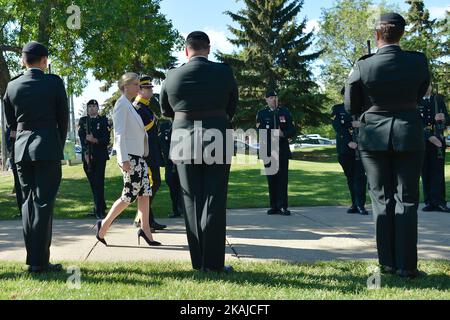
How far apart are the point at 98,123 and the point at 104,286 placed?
555 cm

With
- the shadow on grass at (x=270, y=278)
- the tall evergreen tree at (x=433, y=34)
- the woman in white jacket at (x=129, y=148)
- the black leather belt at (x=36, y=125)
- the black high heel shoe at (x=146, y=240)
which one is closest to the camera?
the shadow on grass at (x=270, y=278)

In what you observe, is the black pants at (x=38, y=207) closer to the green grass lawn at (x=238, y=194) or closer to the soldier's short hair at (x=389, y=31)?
the soldier's short hair at (x=389, y=31)

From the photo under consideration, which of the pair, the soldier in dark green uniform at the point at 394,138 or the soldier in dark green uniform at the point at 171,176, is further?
the soldier in dark green uniform at the point at 171,176

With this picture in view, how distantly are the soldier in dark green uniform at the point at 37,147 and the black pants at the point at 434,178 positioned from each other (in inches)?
263

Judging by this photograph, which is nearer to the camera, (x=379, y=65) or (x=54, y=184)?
(x=379, y=65)

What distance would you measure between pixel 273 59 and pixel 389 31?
30.2 meters

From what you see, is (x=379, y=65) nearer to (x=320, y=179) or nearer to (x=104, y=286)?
(x=104, y=286)

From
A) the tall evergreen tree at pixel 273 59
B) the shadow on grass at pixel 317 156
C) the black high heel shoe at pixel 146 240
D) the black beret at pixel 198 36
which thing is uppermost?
the tall evergreen tree at pixel 273 59

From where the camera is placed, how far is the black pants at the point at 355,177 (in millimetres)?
8977

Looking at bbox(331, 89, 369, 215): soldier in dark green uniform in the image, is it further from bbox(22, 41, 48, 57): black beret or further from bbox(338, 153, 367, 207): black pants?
bbox(22, 41, 48, 57): black beret

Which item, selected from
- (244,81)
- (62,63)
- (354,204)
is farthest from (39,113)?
(244,81)

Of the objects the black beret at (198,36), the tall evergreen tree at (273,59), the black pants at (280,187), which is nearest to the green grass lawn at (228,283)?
the black beret at (198,36)

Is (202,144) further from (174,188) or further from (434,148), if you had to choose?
(434,148)
